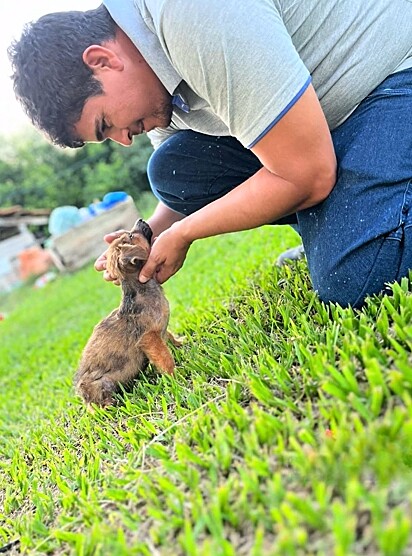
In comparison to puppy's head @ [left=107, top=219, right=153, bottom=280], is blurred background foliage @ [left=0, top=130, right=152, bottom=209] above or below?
below

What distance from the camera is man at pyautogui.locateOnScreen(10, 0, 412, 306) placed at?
223cm

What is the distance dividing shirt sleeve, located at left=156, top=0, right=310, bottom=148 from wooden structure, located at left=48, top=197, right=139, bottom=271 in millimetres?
11597

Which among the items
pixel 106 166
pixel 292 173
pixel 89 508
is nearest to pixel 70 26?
pixel 292 173

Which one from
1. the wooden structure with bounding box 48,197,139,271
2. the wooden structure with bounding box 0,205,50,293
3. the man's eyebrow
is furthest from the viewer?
the wooden structure with bounding box 0,205,50,293

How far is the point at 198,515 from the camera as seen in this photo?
5.28ft

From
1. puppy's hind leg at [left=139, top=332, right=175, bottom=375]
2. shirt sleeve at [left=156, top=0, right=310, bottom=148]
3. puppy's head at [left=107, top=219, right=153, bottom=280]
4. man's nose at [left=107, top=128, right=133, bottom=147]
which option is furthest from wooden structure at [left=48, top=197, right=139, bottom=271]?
shirt sleeve at [left=156, top=0, right=310, bottom=148]

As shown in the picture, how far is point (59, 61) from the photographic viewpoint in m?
2.51

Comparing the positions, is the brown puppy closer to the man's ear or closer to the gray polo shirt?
the gray polo shirt

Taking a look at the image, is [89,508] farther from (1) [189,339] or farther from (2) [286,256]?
(2) [286,256]

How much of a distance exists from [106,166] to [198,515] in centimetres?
2635

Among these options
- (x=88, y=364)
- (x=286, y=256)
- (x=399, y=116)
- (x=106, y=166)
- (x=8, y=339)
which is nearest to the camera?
(x=399, y=116)

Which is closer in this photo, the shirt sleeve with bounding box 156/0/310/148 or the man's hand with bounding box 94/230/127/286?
the shirt sleeve with bounding box 156/0/310/148

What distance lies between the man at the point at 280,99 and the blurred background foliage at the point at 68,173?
77.6 feet

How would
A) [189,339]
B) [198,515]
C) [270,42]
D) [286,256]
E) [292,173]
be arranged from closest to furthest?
[198,515], [270,42], [292,173], [189,339], [286,256]
